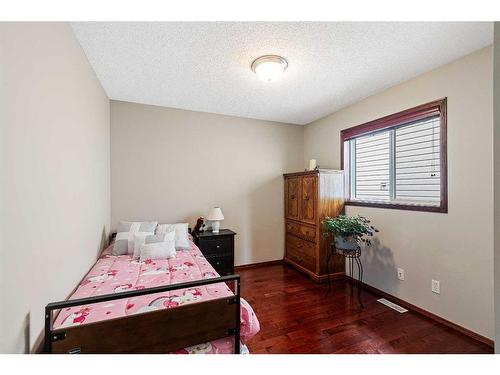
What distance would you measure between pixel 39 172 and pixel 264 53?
172 centimetres

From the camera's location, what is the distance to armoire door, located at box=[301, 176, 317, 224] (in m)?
2.93

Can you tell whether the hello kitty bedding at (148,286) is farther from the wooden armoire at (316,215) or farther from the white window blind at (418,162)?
the white window blind at (418,162)

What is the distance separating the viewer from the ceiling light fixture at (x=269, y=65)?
1.83 m

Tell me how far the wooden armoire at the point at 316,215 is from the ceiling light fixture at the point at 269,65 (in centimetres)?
142

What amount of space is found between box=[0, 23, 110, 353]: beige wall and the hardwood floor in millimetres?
1435

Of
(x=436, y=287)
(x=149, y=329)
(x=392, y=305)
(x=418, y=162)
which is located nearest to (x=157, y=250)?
(x=149, y=329)

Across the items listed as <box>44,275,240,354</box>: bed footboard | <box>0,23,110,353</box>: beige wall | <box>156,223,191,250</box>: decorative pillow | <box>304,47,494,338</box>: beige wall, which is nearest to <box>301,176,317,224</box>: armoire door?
<box>304,47,494,338</box>: beige wall

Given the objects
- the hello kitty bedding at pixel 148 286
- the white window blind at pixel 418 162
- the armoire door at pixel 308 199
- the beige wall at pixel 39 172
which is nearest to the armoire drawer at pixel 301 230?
the armoire door at pixel 308 199

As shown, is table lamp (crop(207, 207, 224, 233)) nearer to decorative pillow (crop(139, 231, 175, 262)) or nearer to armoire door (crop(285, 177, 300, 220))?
decorative pillow (crop(139, 231, 175, 262))

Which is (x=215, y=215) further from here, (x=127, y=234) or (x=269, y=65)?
(x=269, y=65)

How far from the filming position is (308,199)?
3029 millimetres

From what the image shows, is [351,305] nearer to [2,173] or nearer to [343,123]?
[343,123]
